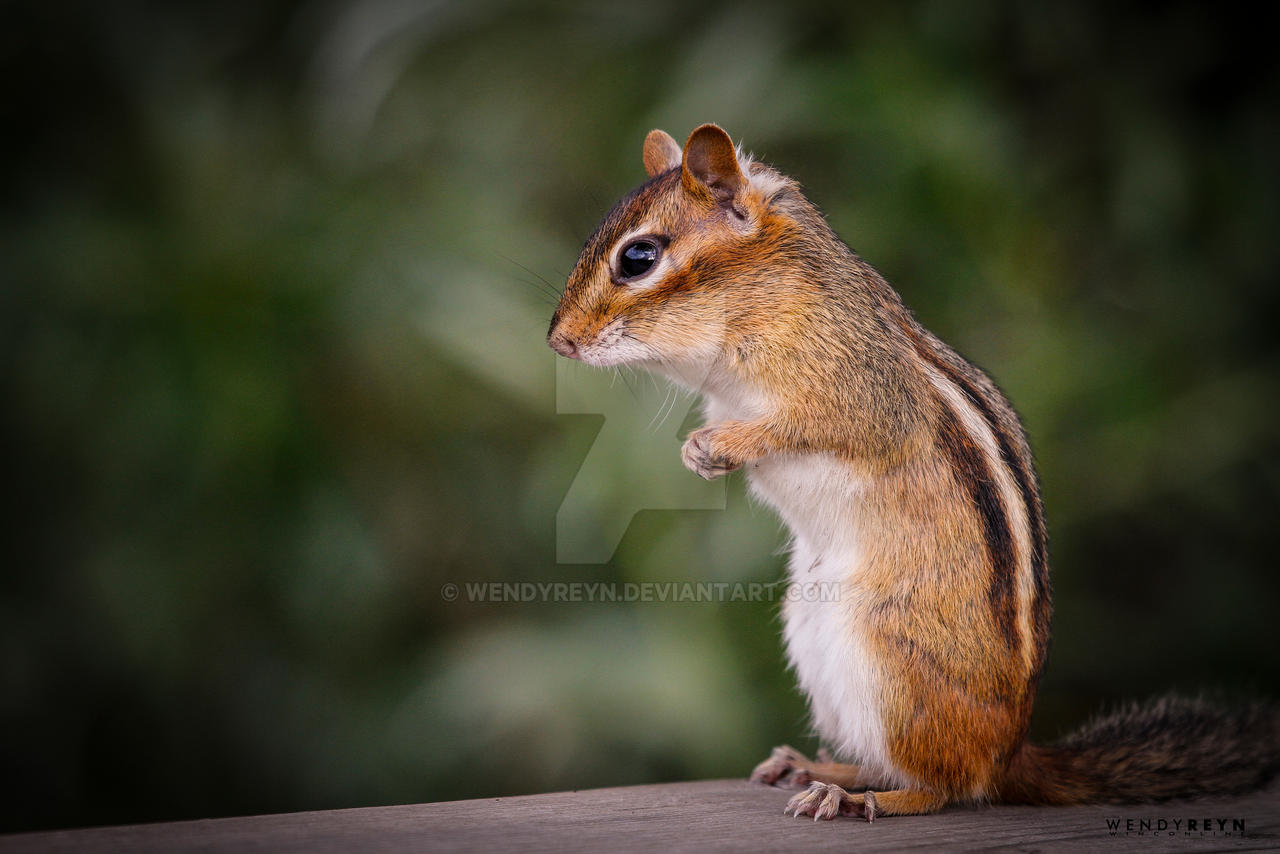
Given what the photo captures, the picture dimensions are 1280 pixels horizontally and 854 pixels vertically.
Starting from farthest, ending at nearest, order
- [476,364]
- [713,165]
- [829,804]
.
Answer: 1. [476,364]
2. [713,165]
3. [829,804]

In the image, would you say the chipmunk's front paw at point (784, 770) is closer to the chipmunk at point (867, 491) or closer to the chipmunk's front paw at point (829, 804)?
the chipmunk at point (867, 491)

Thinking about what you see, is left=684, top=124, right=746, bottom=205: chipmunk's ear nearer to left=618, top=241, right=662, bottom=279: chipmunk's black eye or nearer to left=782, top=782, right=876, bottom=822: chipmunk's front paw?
left=618, top=241, right=662, bottom=279: chipmunk's black eye

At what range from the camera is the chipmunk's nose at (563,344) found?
6.15 ft

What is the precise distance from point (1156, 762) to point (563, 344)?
1173 mm

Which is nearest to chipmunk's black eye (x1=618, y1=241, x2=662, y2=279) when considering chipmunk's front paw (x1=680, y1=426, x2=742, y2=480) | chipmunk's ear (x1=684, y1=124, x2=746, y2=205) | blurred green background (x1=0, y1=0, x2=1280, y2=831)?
chipmunk's ear (x1=684, y1=124, x2=746, y2=205)

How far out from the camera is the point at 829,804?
155 centimetres

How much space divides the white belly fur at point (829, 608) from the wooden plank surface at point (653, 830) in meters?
0.15

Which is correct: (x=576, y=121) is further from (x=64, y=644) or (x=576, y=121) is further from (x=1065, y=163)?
(x=64, y=644)

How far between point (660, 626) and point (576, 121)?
1378mm

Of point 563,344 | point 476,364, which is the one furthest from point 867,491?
point 476,364

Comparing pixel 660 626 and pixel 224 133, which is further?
pixel 224 133

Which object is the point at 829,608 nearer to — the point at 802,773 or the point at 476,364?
the point at 802,773

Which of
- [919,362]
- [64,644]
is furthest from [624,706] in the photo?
[64,644]

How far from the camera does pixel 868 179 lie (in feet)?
8.87
